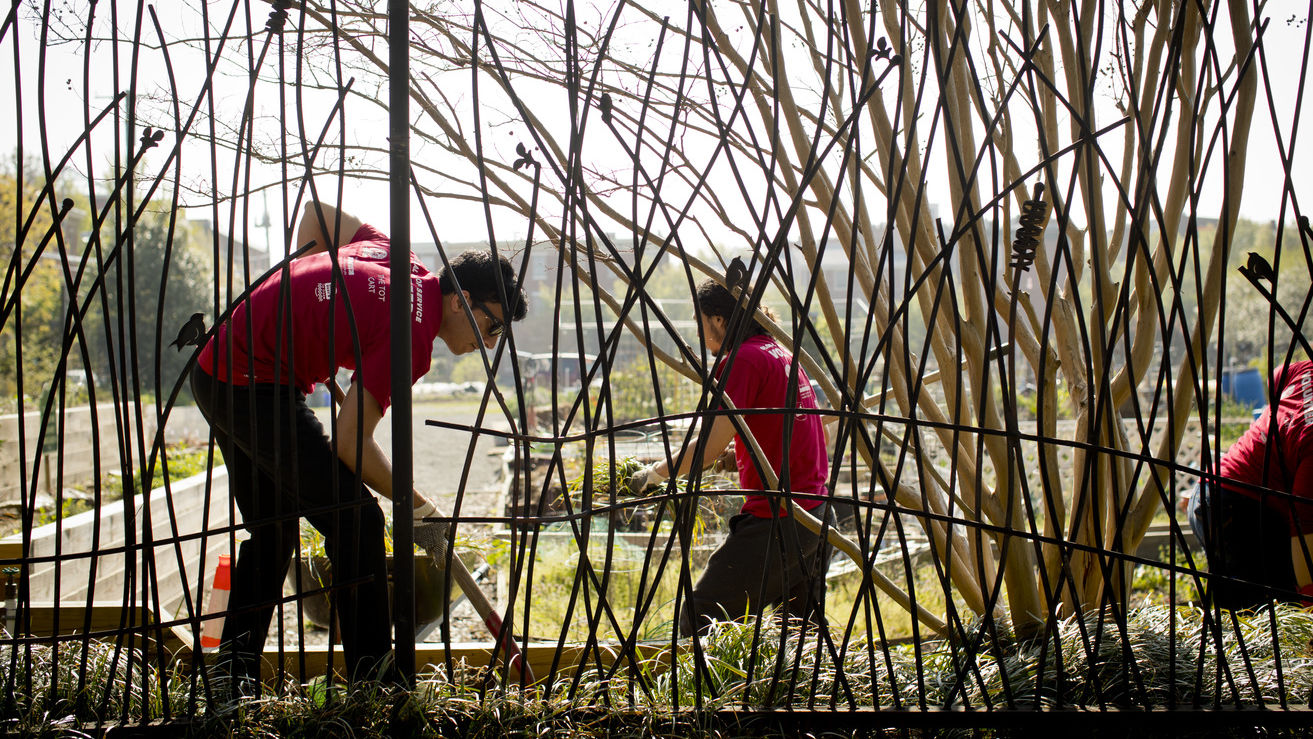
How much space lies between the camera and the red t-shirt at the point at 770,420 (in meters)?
2.52

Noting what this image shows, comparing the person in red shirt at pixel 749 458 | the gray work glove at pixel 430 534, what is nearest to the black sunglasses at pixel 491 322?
the gray work glove at pixel 430 534

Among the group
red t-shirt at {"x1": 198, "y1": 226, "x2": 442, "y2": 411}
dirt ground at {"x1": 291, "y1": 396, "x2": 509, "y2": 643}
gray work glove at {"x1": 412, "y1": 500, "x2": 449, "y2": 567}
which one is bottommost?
dirt ground at {"x1": 291, "y1": 396, "x2": 509, "y2": 643}

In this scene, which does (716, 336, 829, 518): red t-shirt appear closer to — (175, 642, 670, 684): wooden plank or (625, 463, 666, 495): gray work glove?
(625, 463, 666, 495): gray work glove

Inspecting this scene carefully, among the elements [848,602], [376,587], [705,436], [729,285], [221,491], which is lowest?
[848,602]

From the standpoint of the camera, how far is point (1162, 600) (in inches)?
160

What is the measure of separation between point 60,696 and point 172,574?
108 inches

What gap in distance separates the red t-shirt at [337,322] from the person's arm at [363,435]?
1.5 inches

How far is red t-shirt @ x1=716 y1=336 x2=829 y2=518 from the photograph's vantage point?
2516 mm

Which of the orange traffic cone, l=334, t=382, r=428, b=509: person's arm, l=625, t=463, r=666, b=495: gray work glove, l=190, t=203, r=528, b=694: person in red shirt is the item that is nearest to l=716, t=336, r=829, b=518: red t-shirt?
l=625, t=463, r=666, b=495: gray work glove

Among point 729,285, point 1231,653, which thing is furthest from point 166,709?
point 1231,653

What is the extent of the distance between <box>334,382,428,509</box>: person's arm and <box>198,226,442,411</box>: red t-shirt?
1.5 inches

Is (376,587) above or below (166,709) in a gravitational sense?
above

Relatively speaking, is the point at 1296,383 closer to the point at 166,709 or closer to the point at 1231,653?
the point at 1231,653

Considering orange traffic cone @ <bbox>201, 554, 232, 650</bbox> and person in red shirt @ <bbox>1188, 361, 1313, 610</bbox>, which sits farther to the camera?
orange traffic cone @ <bbox>201, 554, 232, 650</bbox>
